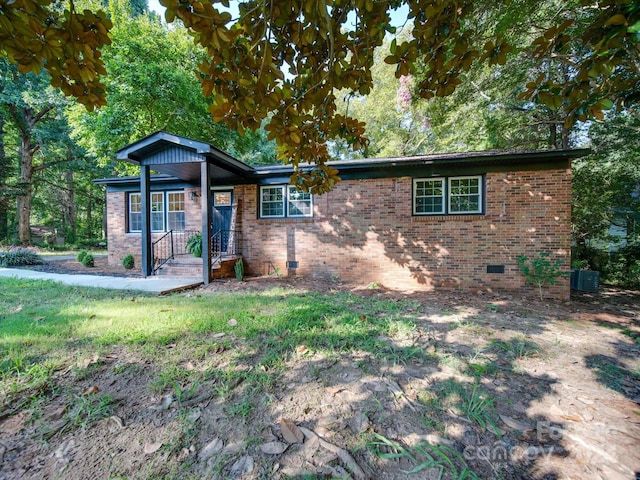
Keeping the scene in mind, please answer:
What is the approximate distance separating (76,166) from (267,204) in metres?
17.8

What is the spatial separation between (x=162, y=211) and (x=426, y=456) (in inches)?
439

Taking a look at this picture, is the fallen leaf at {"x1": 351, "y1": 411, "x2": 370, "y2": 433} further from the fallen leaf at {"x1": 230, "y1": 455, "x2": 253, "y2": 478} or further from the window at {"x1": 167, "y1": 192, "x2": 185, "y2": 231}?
the window at {"x1": 167, "y1": 192, "x2": 185, "y2": 231}

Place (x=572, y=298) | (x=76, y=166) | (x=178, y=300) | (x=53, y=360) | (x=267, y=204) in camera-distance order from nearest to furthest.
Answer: (x=53, y=360), (x=178, y=300), (x=572, y=298), (x=267, y=204), (x=76, y=166)

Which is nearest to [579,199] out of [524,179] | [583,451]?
[524,179]

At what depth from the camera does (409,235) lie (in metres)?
7.63

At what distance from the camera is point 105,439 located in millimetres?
1837

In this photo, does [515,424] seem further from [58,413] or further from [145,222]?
[145,222]

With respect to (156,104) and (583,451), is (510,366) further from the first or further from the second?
(156,104)

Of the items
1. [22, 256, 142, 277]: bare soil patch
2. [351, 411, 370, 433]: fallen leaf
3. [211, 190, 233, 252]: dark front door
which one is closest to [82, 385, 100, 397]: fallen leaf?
[351, 411, 370, 433]: fallen leaf

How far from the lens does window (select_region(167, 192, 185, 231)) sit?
10.1 m

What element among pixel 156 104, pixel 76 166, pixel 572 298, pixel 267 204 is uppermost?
pixel 156 104

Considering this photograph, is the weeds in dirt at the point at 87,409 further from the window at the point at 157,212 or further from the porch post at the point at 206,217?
the window at the point at 157,212

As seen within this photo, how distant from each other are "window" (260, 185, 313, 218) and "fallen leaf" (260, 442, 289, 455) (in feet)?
23.0

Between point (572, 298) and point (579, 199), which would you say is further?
point (579, 199)
